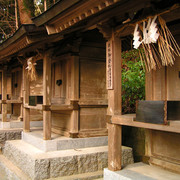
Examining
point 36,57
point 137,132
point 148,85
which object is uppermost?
point 36,57

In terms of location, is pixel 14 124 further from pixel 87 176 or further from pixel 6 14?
pixel 6 14

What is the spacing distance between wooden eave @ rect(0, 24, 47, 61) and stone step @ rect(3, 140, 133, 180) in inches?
116

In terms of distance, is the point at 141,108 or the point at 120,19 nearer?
the point at 141,108

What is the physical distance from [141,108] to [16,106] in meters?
9.05

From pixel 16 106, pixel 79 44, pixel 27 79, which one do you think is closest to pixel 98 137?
pixel 79 44

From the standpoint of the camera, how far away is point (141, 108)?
13.8 ft

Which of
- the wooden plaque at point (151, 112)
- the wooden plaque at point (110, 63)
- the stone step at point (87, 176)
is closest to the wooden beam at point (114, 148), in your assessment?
the wooden plaque at point (151, 112)

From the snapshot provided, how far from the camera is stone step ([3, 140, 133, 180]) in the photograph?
19.6 ft

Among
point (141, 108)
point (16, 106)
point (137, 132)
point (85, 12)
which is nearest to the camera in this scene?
point (141, 108)

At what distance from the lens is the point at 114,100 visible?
4793mm

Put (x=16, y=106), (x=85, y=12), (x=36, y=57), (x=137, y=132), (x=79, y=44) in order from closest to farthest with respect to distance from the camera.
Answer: (x=85, y=12)
(x=79, y=44)
(x=36, y=57)
(x=137, y=132)
(x=16, y=106)

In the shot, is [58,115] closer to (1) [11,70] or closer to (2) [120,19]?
(2) [120,19]

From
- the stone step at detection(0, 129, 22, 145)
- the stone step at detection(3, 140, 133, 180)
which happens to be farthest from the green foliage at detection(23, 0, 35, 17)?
the stone step at detection(3, 140, 133, 180)

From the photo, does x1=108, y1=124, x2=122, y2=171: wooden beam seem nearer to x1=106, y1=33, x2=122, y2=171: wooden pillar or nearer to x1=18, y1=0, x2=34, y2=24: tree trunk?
x1=106, y1=33, x2=122, y2=171: wooden pillar
